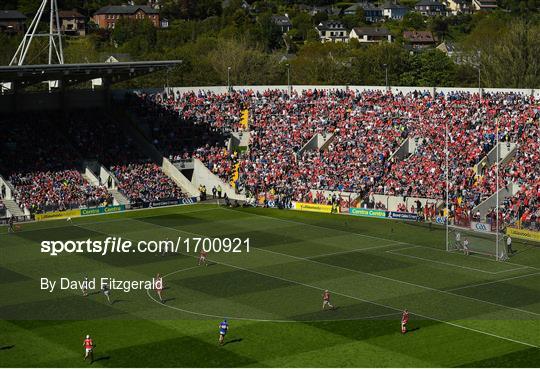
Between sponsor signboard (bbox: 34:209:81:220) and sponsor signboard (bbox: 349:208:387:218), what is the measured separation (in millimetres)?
22293

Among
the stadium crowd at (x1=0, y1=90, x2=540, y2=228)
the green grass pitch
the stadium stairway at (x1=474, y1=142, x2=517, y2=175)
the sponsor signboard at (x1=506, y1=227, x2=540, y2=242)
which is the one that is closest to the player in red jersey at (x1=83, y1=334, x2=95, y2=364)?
the green grass pitch

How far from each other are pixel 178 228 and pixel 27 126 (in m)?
25.0

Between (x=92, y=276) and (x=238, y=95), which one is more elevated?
(x=238, y=95)

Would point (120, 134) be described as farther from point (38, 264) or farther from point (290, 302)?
point (290, 302)

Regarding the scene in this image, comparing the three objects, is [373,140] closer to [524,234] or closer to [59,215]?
[524,234]

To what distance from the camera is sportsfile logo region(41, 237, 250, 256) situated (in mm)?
70875

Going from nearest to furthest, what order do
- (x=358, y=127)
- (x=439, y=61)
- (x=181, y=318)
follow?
(x=181, y=318)
(x=358, y=127)
(x=439, y=61)

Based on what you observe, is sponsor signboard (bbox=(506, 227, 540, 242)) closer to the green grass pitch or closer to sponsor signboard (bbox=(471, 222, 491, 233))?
the green grass pitch

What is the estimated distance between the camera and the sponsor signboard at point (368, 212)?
272 ft

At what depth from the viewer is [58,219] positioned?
84.2 m

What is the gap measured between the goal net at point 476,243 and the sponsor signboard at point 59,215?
3141 cm

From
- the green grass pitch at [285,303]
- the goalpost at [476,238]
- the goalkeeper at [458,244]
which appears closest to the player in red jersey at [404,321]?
the green grass pitch at [285,303]

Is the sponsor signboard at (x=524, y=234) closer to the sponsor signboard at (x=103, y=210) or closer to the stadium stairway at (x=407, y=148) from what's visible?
the stadium stairway at (x=407, y=148)

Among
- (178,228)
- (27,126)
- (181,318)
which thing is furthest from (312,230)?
(27,126)
